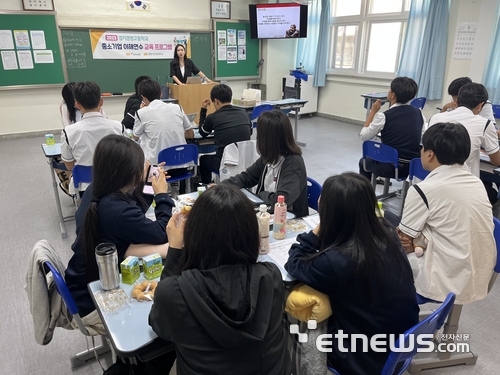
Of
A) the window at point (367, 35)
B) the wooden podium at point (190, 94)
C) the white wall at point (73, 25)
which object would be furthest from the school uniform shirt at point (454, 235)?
the white wall at point (73, 25)

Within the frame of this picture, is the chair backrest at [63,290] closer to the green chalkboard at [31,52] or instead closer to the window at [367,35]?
the green chalkboard at [31,52]

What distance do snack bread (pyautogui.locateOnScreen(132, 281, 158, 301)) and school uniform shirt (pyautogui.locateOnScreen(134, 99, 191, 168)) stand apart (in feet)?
6.79

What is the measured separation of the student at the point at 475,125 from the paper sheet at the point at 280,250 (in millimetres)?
1715

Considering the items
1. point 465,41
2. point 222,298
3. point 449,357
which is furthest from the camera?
point 465,41

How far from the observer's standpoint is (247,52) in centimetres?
787

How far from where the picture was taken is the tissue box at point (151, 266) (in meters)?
1.44

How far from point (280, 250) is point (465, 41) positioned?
5.67m

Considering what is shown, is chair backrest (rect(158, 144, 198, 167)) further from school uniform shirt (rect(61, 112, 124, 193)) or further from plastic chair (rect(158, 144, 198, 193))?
school uniform shirt (rect(61, 112, 124, 193))

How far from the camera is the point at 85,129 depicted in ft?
9.29

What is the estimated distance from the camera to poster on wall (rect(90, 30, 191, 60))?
248 inches

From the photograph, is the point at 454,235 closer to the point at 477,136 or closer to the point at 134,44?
the point at 477,136

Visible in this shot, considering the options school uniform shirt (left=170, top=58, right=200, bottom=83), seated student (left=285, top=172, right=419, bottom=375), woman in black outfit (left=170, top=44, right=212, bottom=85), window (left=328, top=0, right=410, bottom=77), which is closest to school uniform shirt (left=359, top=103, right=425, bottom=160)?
seated student (left=285, top=172, right=419, bottom=375)

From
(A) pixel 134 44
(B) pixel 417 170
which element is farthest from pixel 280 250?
(A) pixel 134 44

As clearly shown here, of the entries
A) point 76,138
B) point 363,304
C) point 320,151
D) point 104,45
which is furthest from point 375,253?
point 104,45
